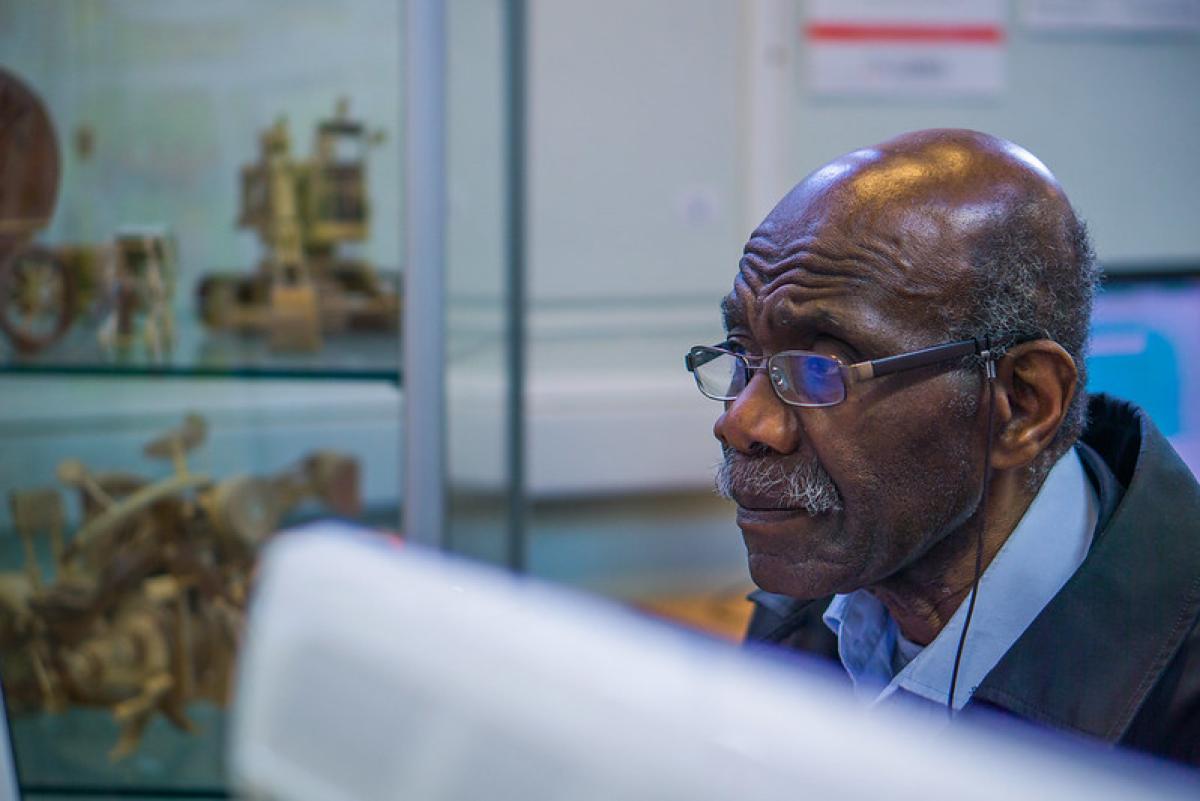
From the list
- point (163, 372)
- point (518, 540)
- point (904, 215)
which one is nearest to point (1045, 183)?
point (904, 215)

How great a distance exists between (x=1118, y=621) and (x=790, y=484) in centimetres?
20

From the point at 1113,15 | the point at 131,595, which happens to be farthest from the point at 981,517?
the point at 1113,15

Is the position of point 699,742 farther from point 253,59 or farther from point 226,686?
point 253,59

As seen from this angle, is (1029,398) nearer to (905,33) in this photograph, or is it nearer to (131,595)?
(131,595)

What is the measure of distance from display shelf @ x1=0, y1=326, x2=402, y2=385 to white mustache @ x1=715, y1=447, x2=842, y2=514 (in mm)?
832

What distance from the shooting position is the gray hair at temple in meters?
0.79

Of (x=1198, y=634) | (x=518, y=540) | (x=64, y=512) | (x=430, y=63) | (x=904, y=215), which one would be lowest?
(x=518, y=540)

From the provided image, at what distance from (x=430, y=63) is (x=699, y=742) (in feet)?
4.55

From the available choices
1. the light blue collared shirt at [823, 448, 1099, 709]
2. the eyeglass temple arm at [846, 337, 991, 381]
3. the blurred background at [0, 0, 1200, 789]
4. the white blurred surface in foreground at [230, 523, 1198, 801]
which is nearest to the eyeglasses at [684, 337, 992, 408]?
the eyeglass temple arm at [846, 337, 991, 381]

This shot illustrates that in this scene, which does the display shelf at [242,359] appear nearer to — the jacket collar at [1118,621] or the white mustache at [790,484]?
the white mustache at [790,484]

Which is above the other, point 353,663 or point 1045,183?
point 1045,183

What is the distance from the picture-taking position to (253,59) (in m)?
1.68

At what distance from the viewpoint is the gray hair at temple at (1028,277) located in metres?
0.79

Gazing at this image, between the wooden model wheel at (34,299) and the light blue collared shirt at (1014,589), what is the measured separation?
1066 mm
